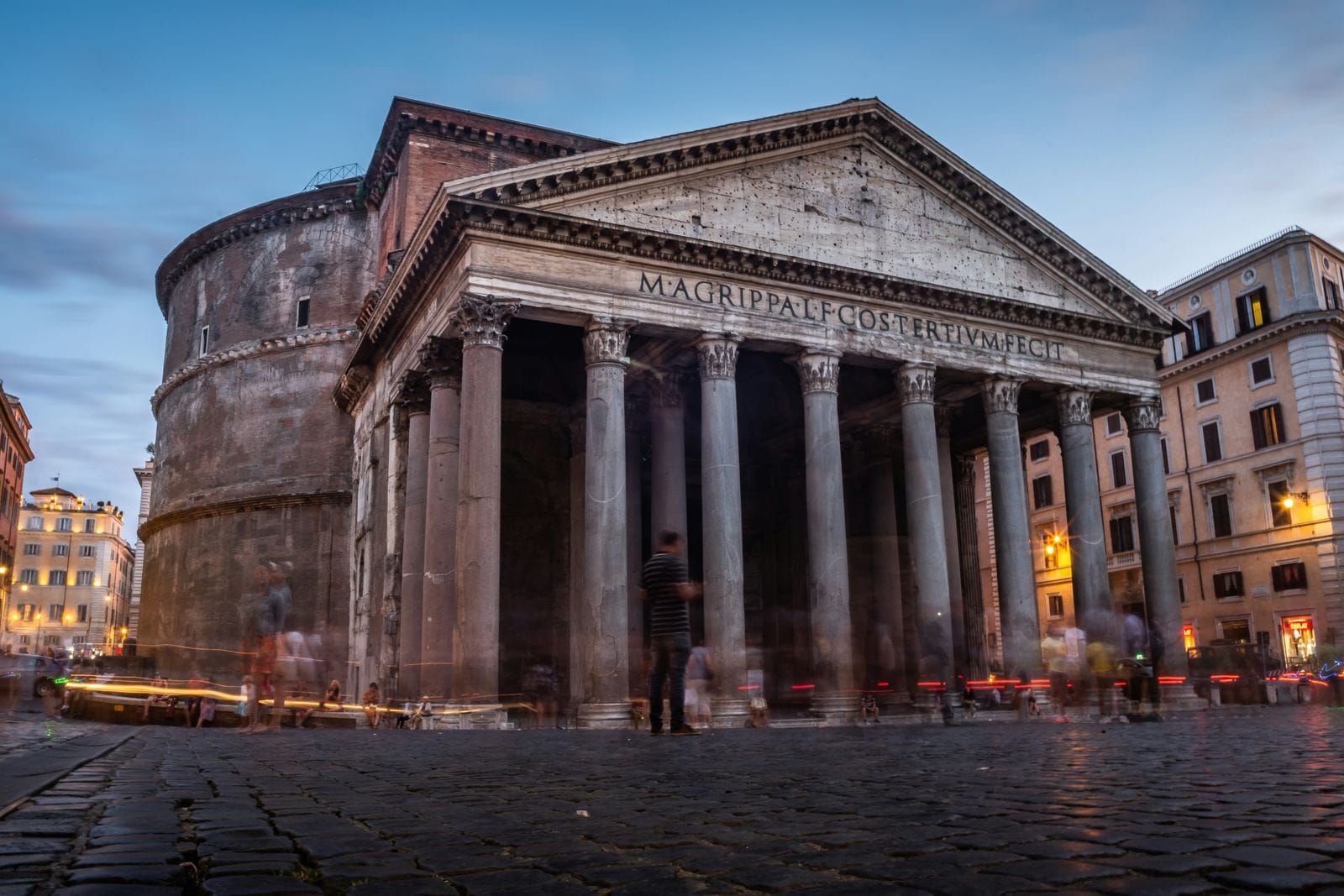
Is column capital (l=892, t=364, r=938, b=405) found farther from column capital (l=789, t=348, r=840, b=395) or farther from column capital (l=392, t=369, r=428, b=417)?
column capital (l=392, t=369, r=428, b=417)

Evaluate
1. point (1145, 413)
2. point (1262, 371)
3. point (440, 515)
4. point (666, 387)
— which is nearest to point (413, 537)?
point (440, 515)

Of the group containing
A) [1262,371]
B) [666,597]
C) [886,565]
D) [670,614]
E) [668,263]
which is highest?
[1262,371]

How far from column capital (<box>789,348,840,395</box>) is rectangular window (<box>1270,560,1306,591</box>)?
20735 mm

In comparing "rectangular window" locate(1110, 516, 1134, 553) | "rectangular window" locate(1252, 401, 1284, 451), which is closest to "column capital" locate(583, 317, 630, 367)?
"rectangular window" locate(1252, 401, 1284, 451)

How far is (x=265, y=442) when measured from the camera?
3130 cm

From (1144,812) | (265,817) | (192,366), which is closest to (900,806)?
(1144,812)

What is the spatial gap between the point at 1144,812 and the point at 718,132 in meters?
17.5

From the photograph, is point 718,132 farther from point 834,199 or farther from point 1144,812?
point 1144,812

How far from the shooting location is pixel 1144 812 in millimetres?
4203

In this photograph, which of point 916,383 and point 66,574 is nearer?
point 916,383

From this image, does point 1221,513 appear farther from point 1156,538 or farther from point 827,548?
point 827,548

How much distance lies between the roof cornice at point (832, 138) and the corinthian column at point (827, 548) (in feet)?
14.9

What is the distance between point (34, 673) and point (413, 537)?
2779 cm

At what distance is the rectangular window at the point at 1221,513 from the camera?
116ft
